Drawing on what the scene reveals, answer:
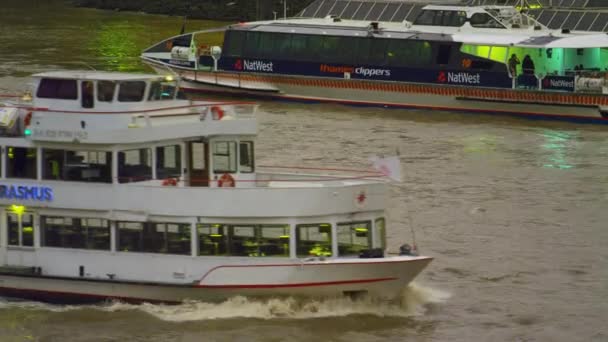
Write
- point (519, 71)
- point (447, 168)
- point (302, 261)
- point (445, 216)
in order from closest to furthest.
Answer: point (302, 261) → point (445, 216) → point (447, 168) → point (519, 71)

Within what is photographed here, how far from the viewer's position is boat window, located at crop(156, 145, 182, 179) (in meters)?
24.1

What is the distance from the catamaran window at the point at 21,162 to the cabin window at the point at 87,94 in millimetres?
1024

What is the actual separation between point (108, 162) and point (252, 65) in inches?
1038

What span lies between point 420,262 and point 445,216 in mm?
7299

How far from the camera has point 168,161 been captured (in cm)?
2425

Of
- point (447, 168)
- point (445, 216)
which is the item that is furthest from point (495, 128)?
point (445, 216)

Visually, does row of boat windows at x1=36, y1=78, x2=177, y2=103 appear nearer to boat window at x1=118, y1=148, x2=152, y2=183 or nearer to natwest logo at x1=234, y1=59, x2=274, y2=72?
boat window at x1=118, y1=148, x2=152, y2=183

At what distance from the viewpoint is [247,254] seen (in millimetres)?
23375

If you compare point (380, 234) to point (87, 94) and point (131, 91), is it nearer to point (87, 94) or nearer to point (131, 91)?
point (131, 91)

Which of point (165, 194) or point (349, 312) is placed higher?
point (165, 194)

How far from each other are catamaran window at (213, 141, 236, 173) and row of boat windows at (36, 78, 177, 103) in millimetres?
1155

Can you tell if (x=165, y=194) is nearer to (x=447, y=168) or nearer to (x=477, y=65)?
(x=447, y=168)

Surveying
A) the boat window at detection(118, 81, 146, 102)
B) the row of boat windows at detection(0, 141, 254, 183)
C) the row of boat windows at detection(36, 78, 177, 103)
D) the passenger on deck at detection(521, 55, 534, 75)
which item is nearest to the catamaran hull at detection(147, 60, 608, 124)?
the passenger on deck at detection(521, 55, 534, 75)

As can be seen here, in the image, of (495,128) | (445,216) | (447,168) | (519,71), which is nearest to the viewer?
(445,216)
